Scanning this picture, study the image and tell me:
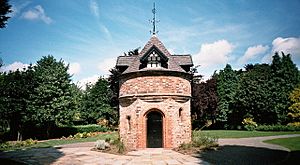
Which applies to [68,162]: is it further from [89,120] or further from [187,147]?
[89,120]

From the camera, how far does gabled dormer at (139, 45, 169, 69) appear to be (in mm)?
18814

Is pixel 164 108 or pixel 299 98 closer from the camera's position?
pixel 164 108

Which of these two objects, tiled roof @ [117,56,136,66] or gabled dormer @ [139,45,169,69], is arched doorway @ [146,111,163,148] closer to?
gabled dormer @ [139,45,169,69]

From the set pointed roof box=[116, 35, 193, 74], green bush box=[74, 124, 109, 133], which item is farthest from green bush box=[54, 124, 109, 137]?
pointed roof box=[116, 35, 193, 74]

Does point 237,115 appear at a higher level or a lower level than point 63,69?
lower

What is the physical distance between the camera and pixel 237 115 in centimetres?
4500

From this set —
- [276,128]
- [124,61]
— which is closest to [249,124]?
[276,128]

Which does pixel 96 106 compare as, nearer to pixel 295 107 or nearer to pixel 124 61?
pixel 124 61

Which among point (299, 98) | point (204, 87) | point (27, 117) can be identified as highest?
point (204, 87)

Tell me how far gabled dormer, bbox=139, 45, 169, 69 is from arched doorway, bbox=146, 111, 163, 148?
12.2 feet

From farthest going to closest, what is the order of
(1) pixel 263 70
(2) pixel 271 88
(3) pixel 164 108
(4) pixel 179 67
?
(1) pixel 263 70 → (2) pixel 271 88 → (4) pixel 179 67 → (3) pixel 164 108

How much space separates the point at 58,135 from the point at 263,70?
35.0 metres

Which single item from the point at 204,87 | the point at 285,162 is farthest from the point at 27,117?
the point at 204,87

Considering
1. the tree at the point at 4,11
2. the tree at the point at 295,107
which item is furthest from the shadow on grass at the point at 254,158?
the tree at the point at 295,107
